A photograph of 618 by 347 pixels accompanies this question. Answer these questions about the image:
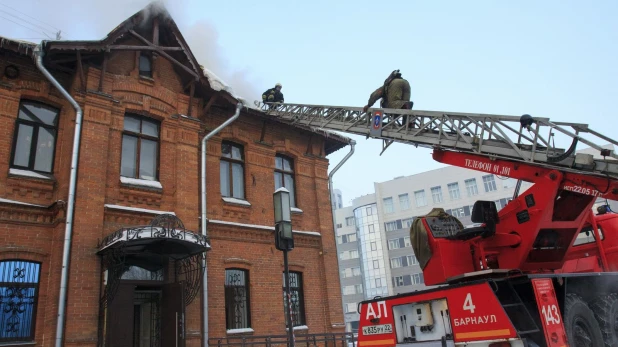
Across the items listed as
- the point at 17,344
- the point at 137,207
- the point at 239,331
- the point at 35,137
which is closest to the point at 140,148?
the point at 137,207

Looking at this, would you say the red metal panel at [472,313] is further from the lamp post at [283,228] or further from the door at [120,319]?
the door at [120,319]

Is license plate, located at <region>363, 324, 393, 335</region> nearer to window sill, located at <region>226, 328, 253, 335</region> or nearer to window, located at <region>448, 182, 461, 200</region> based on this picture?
window sill, located at <region>226, 328, 253, 335</region>

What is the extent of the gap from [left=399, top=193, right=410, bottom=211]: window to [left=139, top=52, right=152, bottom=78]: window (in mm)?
50604

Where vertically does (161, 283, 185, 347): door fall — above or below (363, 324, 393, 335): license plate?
above

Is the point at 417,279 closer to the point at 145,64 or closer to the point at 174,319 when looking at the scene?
the point at 174,319

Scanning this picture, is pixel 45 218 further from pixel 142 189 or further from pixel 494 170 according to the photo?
pixel 494 170

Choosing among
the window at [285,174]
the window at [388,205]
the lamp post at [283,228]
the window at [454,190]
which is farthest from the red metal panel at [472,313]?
the window at [388,205]

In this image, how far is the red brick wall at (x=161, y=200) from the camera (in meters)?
9.94

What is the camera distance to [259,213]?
14.3 metres

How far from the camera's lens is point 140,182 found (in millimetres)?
11641

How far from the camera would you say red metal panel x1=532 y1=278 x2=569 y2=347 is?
5.65 meters

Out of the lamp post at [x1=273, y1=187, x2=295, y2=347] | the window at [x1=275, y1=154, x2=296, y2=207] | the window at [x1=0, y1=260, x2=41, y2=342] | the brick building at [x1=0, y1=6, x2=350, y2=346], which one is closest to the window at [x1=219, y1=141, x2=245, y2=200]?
the brick building at [x1=0, y1=6, x2=350, y2=346]

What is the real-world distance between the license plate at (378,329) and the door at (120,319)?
18.4ft

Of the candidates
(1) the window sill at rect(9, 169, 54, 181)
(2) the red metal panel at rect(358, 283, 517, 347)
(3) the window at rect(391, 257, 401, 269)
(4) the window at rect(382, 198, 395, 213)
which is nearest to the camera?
(2) the red metal panel at rect(358, 283, 517, 347)
